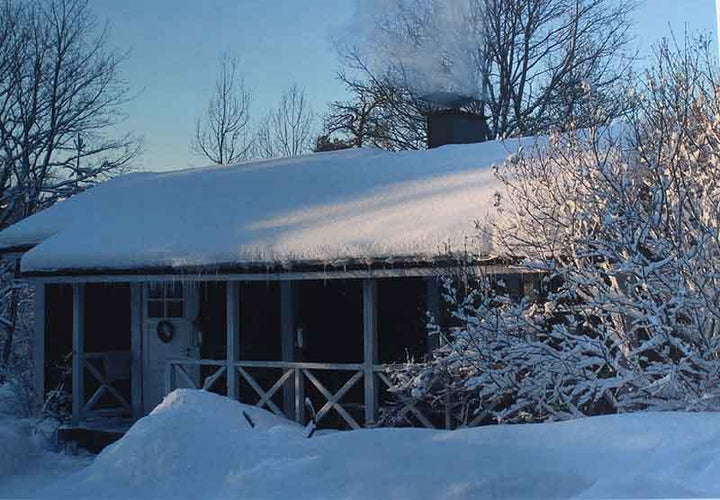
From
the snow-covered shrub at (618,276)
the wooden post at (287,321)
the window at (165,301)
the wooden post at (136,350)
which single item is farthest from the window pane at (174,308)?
the snow-covered shrub at (618,276)

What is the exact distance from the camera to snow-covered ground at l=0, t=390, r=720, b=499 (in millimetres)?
4133

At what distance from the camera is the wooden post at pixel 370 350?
947 cm

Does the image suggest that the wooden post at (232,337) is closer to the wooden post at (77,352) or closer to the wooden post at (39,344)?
the wooden post at (77,352)

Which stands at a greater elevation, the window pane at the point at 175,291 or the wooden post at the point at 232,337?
the window pane at the point at 175,291

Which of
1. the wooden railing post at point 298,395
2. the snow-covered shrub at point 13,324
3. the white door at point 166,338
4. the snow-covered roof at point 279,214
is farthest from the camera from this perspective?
the snow-covered shrub at point 13,324

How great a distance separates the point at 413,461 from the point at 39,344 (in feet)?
30.4

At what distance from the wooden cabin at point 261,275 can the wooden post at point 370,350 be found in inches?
0.6

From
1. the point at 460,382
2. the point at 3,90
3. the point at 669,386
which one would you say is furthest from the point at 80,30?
the point at 669,386

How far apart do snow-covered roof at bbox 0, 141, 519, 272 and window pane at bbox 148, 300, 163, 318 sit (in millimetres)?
1274

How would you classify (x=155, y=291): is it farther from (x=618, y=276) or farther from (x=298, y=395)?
(x=618, y=276)

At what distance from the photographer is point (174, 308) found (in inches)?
488

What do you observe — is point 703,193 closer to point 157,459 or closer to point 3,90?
point 157,459

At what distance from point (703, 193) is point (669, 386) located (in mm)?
1780

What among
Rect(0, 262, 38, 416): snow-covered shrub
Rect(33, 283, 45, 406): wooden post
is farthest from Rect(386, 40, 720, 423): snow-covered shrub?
Rect(0, 262, 38, 416): snow-covered shrub
